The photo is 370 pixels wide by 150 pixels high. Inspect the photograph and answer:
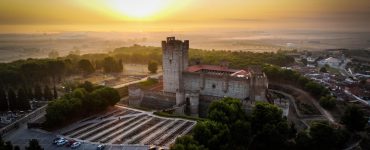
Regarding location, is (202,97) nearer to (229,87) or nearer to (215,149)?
(229,87)

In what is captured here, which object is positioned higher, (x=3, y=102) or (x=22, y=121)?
(x=3, y=102)

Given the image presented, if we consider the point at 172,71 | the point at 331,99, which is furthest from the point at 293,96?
the point at 172,71

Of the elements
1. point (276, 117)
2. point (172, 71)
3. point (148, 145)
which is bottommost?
point (148, 145)

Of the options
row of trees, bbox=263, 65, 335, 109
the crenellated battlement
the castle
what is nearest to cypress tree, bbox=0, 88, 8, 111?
the castle

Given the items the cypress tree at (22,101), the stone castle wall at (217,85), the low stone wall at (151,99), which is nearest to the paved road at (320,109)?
the stone castle wall at (217,85)

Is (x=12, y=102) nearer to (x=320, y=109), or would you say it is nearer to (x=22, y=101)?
(x=22, y=101)

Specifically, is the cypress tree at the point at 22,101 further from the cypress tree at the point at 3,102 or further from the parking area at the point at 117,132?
the parking area at the point at 117,132

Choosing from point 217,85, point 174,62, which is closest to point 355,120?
point 217,85
